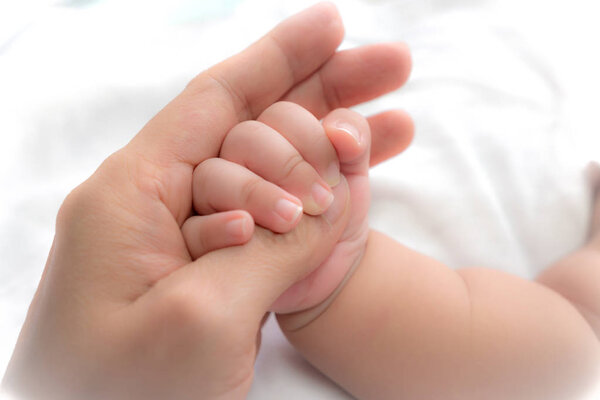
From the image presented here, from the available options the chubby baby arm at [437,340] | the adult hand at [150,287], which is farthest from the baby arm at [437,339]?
the adult hand at [150,287]

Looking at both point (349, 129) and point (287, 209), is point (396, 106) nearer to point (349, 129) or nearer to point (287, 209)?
point (349, 129)

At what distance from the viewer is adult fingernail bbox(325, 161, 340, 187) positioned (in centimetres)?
70

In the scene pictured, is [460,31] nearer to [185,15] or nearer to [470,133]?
[470,133]

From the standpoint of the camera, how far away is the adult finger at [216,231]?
1.99 ft

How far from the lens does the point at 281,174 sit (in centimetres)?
67

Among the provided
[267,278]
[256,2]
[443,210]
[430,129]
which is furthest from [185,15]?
[267,278]

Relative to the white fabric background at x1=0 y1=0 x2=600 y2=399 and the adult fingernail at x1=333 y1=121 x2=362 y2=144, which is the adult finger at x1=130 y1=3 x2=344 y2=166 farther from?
the white fabric background at x1=0 y1=0 x2=600 y2=399

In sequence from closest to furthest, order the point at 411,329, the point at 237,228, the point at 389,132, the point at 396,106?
the point at 237,228 < the point at 411,329 < the point at 389,132 < the point at 396,106

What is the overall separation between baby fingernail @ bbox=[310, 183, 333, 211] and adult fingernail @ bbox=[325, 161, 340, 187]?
3 centimetres

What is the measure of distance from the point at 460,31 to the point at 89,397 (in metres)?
1.02

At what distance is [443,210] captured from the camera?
0.99 metres

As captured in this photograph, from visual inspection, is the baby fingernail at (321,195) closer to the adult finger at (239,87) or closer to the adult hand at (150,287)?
the adult hand at (150,287)

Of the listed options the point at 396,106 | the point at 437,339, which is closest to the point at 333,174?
the point at 437,339

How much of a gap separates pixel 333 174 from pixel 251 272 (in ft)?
0.57
